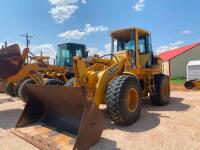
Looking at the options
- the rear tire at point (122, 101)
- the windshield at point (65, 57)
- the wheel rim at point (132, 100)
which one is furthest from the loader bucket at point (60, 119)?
the windshield at point (65, 57)

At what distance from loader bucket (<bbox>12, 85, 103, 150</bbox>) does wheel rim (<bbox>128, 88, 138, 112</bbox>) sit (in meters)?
1.46

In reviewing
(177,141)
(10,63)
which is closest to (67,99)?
(177,141)

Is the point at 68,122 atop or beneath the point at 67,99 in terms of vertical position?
beneath

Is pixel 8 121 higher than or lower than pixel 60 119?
lower

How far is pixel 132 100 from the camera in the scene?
19.2ft

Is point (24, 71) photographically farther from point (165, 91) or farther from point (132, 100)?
point (165, 91)

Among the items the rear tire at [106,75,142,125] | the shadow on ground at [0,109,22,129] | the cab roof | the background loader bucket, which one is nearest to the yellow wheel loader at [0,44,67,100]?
the background loader bucket

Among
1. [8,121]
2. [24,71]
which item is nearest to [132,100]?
[8,121]

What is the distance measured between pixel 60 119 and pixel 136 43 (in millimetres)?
3511

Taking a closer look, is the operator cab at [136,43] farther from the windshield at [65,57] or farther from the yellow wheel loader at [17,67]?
the windshield at [65,57]

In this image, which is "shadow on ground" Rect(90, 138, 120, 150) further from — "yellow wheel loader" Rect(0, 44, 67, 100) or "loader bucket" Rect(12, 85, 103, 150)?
Answer: "yellow wheel loader" Rect(0, 44, 67, 100)

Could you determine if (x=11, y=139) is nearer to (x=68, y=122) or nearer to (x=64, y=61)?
(x=68, y=122)

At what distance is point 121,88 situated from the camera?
523cm

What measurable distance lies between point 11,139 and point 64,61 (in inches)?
317
